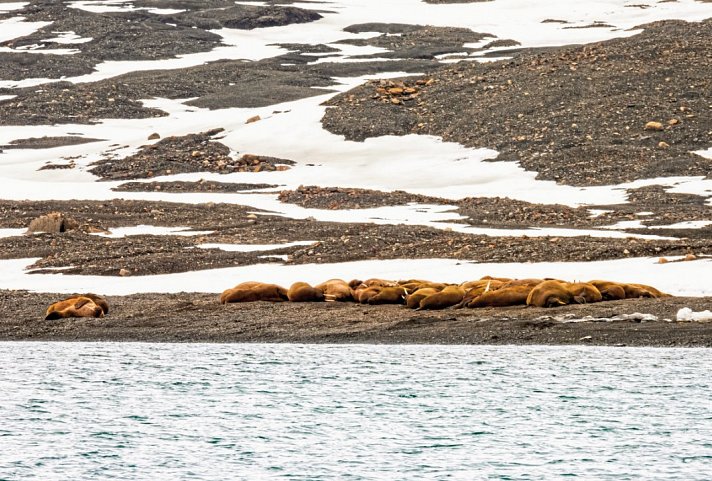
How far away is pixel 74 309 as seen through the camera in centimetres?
2839

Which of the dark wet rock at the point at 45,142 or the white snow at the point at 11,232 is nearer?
the white snow at the point at 11,232

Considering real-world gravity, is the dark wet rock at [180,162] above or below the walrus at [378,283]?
above

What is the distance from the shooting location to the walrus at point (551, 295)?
26297mm

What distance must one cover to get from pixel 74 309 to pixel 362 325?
7643mm

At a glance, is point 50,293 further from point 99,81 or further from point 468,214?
point 99,81

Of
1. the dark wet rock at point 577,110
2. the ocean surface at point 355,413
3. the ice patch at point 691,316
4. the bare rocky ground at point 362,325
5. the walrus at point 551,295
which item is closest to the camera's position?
the ocean surface at point 355,413

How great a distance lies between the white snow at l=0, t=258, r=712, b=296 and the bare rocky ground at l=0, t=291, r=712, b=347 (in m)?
3.30

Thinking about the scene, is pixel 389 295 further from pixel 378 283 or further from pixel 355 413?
pixel 355 413

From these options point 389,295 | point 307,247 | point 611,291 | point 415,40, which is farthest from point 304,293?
point 415,40

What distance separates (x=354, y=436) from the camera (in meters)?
16.1

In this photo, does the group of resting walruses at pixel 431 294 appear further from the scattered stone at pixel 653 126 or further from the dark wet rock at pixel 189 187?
the scattered stone at pixel 653 126

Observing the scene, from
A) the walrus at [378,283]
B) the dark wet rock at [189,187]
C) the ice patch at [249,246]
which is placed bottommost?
the walrus at [378,283]

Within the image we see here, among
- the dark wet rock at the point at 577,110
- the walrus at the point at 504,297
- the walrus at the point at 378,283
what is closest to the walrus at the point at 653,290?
the walrus at the point at 504,297

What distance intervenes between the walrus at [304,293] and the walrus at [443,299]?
300cm
